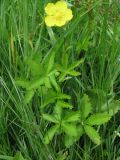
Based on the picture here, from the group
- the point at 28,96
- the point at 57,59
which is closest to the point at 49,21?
the point at 57,59

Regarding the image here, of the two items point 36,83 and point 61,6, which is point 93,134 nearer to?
point 36,83

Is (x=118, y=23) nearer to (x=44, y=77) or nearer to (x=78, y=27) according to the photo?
(x=78, y=27)

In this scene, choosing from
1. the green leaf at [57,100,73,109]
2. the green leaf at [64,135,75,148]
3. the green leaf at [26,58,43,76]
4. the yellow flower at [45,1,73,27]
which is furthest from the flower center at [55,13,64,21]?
the green leaf at [64,135,75,148]

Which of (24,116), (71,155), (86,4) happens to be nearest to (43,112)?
(24,116)

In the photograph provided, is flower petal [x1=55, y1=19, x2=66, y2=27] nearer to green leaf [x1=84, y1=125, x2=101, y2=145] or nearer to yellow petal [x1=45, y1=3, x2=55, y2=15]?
yellow petal [x1=45, y1=3, x2=55, y2=15]

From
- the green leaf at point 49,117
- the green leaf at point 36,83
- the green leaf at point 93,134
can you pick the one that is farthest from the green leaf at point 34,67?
the green leaf at point 93,134
